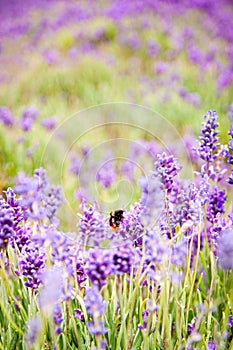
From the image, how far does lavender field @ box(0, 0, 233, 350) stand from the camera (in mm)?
1436

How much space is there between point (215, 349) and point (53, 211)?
28.0 inches

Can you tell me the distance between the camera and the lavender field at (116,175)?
144 cm

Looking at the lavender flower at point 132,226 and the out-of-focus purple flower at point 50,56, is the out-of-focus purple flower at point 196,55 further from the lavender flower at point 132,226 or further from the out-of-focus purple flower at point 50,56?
the lavender flower at point 132,226

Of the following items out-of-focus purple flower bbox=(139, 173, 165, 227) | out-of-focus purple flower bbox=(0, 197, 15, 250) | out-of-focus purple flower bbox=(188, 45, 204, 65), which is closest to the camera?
out-of-focus purple flower bbox=(0, 197, 15, 250)

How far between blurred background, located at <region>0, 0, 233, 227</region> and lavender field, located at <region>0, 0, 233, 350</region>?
0.08ft

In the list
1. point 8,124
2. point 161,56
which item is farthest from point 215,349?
point 161,56

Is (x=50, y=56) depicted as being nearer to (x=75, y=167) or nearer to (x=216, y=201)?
(x=75, y=167)

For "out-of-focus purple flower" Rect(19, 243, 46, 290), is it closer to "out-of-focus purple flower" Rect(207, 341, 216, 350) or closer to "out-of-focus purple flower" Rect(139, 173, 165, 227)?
"out-of-focus purple flower" Rect(139, 173, 165, 227)

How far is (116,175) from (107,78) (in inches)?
114

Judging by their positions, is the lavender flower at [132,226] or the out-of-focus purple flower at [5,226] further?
the lavender flower at [132,226]

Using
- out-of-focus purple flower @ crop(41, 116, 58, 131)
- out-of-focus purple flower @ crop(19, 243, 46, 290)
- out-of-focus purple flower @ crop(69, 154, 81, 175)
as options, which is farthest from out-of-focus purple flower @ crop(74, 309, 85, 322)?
out-of-focus purple flower @ crop(41, 116, 58, 131)

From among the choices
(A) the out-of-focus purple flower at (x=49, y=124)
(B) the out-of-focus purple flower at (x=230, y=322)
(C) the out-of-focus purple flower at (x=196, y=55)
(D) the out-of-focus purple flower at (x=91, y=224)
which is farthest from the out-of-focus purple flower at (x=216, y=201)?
(C) the out-of-focus purple flower at (x=196, y=55)

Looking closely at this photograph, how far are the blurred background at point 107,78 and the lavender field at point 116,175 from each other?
0.02 metres

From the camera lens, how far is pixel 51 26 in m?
9.42
